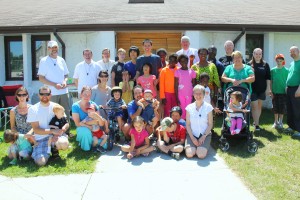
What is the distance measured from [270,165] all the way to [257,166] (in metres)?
0.23

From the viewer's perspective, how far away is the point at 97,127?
19.4 ft

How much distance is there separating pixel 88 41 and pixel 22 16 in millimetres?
2696

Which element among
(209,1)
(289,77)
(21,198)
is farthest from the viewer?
(209,1)

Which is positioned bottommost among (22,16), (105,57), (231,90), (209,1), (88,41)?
(231,90)

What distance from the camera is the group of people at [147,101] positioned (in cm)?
550

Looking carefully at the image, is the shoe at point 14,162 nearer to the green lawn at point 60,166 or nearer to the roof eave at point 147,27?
the green lawn at point 60,166

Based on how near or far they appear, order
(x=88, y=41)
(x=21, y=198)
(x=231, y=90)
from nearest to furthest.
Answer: (x=21, y=198), (x=231, y=90), (x=88, y=41)

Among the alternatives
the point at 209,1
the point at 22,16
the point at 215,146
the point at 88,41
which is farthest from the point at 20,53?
the point at 215,146

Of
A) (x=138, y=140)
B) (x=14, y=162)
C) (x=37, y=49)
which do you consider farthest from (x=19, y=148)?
(x=37, y=49)

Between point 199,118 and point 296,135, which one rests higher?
point 199,118

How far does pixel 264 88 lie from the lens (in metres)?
6.99

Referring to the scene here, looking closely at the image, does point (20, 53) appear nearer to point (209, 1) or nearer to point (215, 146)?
point (209, 1)

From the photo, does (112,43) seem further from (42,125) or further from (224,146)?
(224,146)

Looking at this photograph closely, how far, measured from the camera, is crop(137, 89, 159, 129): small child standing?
6123mm
